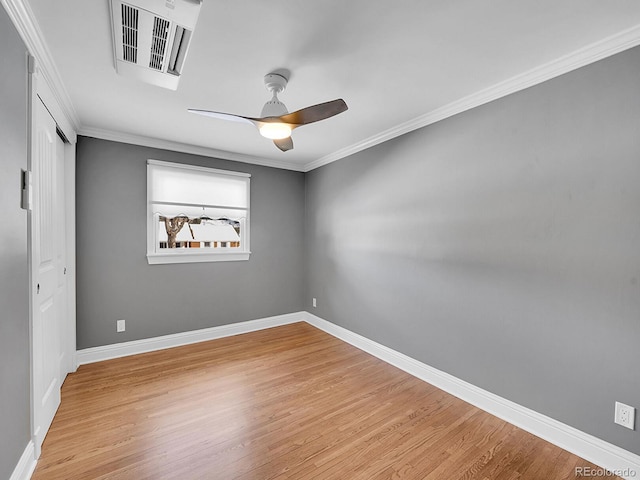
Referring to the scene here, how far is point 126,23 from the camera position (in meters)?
1.50

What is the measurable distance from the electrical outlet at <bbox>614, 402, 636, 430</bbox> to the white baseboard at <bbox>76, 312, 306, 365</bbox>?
3523mm

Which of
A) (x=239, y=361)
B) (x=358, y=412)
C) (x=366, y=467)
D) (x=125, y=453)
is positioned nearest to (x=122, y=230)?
(x=239, y=361)

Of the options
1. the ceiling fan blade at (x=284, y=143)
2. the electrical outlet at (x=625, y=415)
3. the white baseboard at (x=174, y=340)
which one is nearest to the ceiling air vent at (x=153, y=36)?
the ceiling fan blade at (x=284, y=143)

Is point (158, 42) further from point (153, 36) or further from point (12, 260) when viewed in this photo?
point (12, 260)

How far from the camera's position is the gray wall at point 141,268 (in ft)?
9.97

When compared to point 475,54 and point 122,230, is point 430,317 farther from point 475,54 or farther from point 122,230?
point 122,230

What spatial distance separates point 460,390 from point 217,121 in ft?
10.9

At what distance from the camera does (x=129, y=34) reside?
158cm

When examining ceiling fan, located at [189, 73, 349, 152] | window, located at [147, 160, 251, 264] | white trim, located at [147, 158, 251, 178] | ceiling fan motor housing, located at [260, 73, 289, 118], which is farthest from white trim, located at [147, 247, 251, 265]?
ceiling fan motor housing, located at [260, 73, 289, 118]

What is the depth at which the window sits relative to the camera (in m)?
3.40

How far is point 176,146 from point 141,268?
1.53m

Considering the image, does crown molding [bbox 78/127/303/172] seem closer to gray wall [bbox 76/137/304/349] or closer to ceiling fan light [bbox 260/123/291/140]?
gray wall [bbox 76/137/304/349]

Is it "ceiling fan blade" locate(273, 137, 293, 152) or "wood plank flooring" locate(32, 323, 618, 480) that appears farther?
"ceiling fan blade" locate(273, 137, 293, 152)

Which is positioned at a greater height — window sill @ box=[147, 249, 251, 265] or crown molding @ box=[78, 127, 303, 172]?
crown molding @ box=[78, 127, 303, 172]
